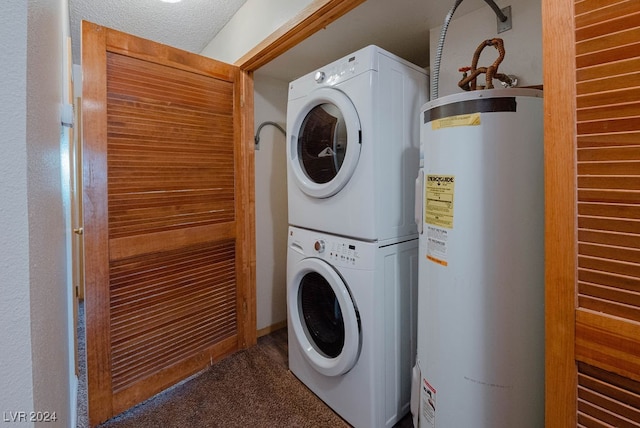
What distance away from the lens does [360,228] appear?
4.27 ft

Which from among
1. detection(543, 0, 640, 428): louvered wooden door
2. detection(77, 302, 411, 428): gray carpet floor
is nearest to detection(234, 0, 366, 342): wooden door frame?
detection(77, 302, 411, 428): gray carpet floor

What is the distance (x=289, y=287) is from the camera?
5.46 ft

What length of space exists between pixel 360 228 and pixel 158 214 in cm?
112

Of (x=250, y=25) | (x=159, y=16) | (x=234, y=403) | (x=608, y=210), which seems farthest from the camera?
(x=159, y=16)

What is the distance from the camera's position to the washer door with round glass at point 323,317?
4.34ft

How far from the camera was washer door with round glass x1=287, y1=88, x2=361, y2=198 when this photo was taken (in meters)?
1.30

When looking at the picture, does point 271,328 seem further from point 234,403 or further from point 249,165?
point 249,165

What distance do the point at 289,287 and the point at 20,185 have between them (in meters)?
1.38

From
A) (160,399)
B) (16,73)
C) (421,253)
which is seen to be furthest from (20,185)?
(160,399)

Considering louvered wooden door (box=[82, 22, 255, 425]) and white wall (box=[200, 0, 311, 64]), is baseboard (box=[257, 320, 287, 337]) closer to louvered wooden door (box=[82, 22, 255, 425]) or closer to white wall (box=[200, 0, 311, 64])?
louvered wooden door (box=[82, 22, 255, 425])

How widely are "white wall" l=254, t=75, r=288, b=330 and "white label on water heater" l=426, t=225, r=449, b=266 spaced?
1509mm

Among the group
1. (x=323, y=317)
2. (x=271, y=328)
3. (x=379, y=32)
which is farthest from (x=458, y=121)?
(x=271, y=328)

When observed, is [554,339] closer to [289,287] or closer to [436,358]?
[436,358]

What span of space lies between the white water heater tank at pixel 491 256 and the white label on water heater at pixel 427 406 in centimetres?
5
